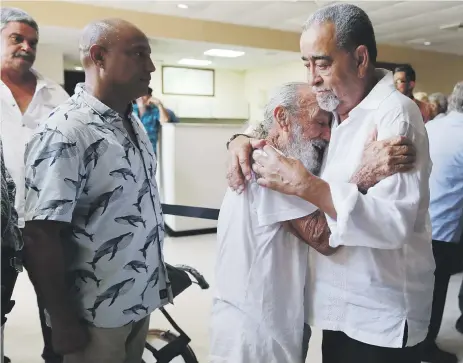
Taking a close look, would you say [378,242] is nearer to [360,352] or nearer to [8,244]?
[360,352]

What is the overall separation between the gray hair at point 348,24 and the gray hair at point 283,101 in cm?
18

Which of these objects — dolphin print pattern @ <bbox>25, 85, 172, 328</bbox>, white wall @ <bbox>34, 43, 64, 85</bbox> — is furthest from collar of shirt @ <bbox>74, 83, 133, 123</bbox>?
white wall @ <bbox>34, 43, 64, 85</bbox>

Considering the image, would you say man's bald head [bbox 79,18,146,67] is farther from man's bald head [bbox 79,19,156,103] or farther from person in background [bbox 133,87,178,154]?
person in background [bbox 133,87,178,154]

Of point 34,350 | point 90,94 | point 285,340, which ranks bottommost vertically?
point 34,350

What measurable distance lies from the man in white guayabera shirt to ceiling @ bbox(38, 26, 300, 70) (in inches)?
226

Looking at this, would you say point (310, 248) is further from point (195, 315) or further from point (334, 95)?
point (195, 315)

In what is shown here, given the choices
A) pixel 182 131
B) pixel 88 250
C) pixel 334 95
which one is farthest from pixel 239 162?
pixel 182 131

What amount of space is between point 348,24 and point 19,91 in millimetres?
1600

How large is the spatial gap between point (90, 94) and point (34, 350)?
1888mm

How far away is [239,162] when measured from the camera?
1.16 m

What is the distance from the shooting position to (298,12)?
6332mm

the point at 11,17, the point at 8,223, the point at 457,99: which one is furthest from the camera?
the point at 457,99

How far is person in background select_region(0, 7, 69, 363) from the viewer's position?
6.11 feet

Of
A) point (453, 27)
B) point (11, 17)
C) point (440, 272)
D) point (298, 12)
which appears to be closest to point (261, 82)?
point (298, 12)
